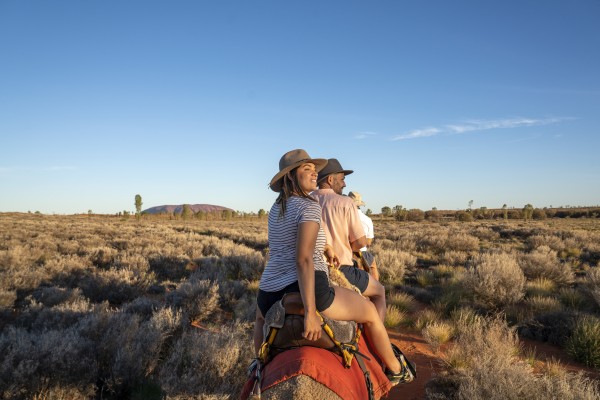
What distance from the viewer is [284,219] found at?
9.72ft

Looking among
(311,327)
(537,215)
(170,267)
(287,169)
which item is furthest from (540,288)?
(537,215)

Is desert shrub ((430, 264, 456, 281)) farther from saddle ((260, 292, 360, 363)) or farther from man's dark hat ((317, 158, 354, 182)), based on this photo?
saddle ((260, 292, 360, 363))

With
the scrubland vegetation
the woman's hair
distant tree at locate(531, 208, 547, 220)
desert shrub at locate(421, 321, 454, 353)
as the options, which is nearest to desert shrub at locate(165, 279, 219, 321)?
the scrubland vegetation

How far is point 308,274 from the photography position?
2.70 metres

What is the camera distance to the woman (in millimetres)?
2713

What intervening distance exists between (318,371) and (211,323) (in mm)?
5957

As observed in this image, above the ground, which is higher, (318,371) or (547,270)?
(318,371)

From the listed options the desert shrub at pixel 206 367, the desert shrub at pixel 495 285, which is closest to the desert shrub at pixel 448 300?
the desert shrub at pixel 495 285

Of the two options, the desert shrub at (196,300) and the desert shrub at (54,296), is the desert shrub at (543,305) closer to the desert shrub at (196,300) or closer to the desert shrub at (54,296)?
the desert shrub at (196,300)

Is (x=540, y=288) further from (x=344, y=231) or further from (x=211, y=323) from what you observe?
(x=211, y=323)

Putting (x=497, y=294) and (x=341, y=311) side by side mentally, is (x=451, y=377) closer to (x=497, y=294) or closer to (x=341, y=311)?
(x=341, y=311)

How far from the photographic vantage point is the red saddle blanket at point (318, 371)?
2320mm

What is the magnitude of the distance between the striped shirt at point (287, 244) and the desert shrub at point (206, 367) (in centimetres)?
222

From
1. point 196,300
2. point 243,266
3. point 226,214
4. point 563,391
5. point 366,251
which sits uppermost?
point 226,214
